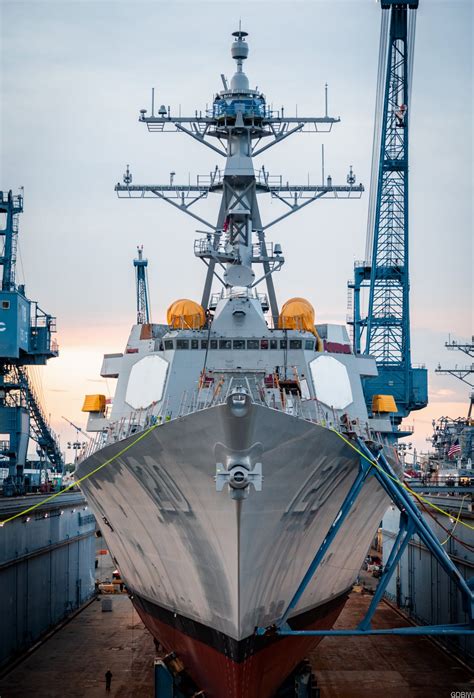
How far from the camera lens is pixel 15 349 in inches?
1168

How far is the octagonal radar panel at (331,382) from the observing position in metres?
16.0

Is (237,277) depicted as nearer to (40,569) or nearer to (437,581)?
(40,569)

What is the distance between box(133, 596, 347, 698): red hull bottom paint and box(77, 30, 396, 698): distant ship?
0.03m

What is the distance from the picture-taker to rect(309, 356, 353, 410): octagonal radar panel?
52.4 ft

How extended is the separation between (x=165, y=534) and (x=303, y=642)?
284 centimetres

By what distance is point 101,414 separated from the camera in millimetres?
18625

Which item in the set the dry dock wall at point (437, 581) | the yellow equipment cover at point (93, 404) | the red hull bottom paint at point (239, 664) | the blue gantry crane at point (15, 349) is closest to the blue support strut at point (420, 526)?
the red hull bottom paint at point (239, 664)

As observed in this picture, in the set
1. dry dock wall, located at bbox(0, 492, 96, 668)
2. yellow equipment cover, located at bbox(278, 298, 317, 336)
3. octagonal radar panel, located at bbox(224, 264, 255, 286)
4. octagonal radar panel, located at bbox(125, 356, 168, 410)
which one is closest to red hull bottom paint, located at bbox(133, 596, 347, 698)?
octagonal radar panel, located at bbox(125, 356, 168, 410)

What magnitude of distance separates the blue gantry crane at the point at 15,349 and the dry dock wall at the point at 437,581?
12.9 m

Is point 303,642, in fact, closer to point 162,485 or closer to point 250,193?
point 162,485

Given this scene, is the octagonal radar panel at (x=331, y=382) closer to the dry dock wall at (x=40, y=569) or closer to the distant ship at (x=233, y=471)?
the distant ship at (x=233, y=471)

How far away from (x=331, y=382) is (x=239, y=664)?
5.90 meters

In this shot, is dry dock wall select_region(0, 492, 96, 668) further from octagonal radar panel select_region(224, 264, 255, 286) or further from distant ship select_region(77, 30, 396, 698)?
octagonal radar panel select_region(224, 264, 255, 286)

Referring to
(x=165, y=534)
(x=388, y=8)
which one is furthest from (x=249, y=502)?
(x=388, y=8)
